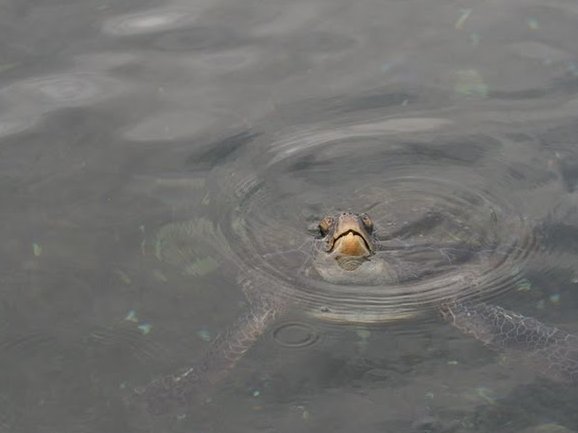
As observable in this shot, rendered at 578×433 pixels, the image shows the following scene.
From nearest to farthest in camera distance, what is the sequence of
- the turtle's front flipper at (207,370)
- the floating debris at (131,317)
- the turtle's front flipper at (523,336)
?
1. the turtle's front flipper at (207,370)
2. the turtle's front flipper at (523,336)
3. the floating debris at (131,317)

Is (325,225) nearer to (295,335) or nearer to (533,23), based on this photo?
(295,335)

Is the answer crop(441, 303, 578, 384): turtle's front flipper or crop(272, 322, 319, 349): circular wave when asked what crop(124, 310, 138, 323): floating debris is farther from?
crop(441, 303, 578, 384): turtle's front flipper

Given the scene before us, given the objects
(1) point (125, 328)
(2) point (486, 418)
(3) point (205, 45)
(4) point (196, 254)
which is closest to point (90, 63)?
(3) point (205, 45)

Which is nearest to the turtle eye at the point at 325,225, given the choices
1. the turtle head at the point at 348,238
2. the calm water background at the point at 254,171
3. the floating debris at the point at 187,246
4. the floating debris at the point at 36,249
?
the turtle head at the point at 348,238

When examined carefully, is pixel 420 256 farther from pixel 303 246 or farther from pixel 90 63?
pixel 90 63

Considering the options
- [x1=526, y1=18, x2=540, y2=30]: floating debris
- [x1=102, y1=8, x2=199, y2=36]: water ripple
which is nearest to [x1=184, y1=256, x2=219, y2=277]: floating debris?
[x1=102, y1=8, x2=199, y2=36]: water ripple

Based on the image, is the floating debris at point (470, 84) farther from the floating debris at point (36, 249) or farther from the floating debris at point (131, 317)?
the floating debris at point (36, 249)
